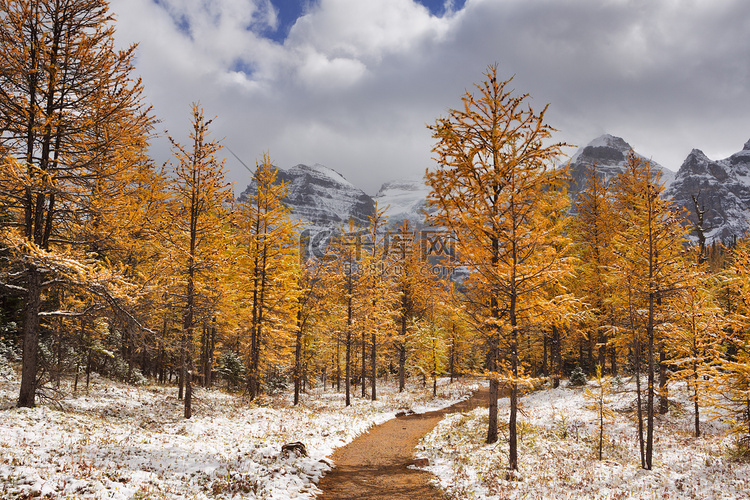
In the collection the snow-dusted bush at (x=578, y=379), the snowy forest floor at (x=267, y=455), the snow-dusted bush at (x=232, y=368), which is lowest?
the snow-dusted bush at (x=232, y=368)

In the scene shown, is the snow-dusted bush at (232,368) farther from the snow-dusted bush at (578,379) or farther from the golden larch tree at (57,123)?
the snow-dusted bush at (578,379)

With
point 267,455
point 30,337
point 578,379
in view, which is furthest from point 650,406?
point 30,337

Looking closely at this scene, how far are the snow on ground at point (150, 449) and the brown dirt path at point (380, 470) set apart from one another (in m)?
0.52

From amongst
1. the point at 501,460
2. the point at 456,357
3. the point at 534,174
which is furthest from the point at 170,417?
the point at 456,357

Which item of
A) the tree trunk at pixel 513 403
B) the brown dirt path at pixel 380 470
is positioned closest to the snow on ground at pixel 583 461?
the tree trunk at pixel 513 403

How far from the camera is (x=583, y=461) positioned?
1138 centimetres

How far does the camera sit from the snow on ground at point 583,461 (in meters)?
8.90

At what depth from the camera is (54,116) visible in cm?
1055

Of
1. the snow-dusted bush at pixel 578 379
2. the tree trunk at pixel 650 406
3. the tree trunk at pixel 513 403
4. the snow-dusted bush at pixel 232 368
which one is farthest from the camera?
the snow-dusted bush at pixel 232 368

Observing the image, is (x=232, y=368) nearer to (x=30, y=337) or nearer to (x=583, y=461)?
(x=30, y=337)

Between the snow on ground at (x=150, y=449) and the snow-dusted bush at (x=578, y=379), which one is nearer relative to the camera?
the snow on ground at (x=150, y=449)

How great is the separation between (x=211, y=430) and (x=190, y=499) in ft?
21.2

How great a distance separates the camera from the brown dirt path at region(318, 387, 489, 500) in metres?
8.96

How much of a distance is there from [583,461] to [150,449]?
12821 mm
